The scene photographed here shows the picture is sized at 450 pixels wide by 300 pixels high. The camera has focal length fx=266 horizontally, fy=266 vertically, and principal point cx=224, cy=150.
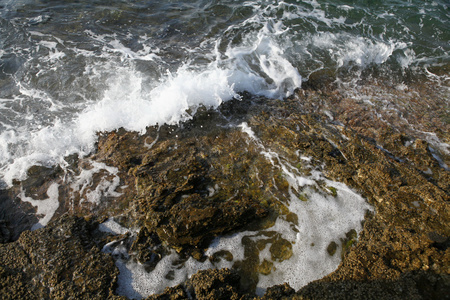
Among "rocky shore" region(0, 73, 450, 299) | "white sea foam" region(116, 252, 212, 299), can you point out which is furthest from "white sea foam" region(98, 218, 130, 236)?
"white sea foam" region(116, 252, 212, 299)

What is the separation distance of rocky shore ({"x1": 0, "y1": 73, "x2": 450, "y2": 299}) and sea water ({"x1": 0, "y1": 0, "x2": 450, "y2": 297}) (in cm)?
20

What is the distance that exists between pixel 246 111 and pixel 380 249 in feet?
11.3

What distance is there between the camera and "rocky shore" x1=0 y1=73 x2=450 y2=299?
3086 mm

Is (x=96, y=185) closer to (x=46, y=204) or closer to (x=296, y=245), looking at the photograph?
(x=46, y=204)

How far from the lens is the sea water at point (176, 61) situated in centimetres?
501

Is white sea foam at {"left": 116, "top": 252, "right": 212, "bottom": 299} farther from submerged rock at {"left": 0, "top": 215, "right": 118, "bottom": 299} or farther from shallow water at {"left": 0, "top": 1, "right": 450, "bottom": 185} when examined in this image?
shallow water at {"left": 0, "top": 1, "right": 450, "bottom": 185}

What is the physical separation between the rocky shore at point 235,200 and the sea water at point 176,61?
0.20 metres

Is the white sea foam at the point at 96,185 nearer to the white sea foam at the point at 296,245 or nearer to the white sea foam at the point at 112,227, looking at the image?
the white sea foam at the point at 112,227

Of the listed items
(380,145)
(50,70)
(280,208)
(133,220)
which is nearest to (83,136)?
(133,220)

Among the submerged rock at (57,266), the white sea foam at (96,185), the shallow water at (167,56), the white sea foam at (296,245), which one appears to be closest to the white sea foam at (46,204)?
the white sea foam at (96,185)

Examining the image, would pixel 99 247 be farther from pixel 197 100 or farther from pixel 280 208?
pixel 197 100

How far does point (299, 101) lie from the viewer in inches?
240

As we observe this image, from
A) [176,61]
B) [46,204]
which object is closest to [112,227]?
[46,204]

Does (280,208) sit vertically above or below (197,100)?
below
